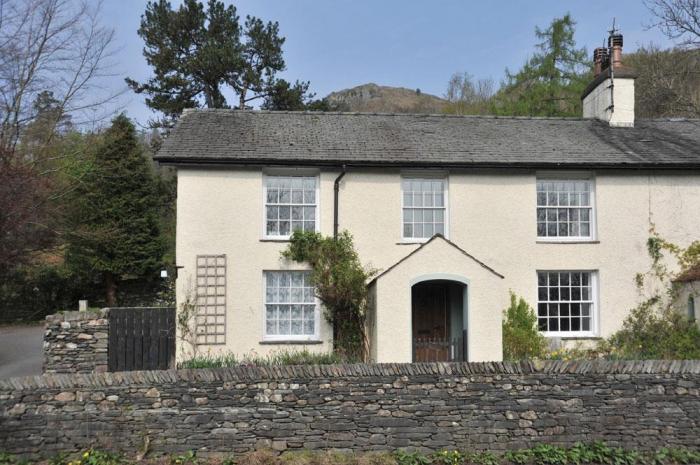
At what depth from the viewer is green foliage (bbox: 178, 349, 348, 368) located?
41.5 ft

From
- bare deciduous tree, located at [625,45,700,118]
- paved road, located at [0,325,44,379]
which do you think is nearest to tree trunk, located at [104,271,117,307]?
paved road, located at [0,325,44,379]

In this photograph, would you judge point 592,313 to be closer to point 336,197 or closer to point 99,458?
point 336,197

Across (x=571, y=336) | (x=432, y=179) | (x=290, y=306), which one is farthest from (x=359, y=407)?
(x=571, y=336)

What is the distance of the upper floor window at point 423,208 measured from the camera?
15.0 m

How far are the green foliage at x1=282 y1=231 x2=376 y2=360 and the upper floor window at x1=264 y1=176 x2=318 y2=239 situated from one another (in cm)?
54

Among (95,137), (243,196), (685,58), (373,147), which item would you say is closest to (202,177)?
(243,196)

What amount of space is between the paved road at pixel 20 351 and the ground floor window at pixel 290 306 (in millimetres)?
6283

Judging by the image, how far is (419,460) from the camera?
8367 mm

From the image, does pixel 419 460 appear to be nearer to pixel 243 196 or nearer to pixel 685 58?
pixel 243 196

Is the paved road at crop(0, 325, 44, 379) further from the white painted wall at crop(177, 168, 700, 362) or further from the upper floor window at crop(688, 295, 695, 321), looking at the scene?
the upper floor window at crop(688, 295, 695, 321)

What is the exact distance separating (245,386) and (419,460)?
9.16ft

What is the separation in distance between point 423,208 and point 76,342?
945cm

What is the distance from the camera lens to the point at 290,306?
14.5 meters

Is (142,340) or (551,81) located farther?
(551,81)
